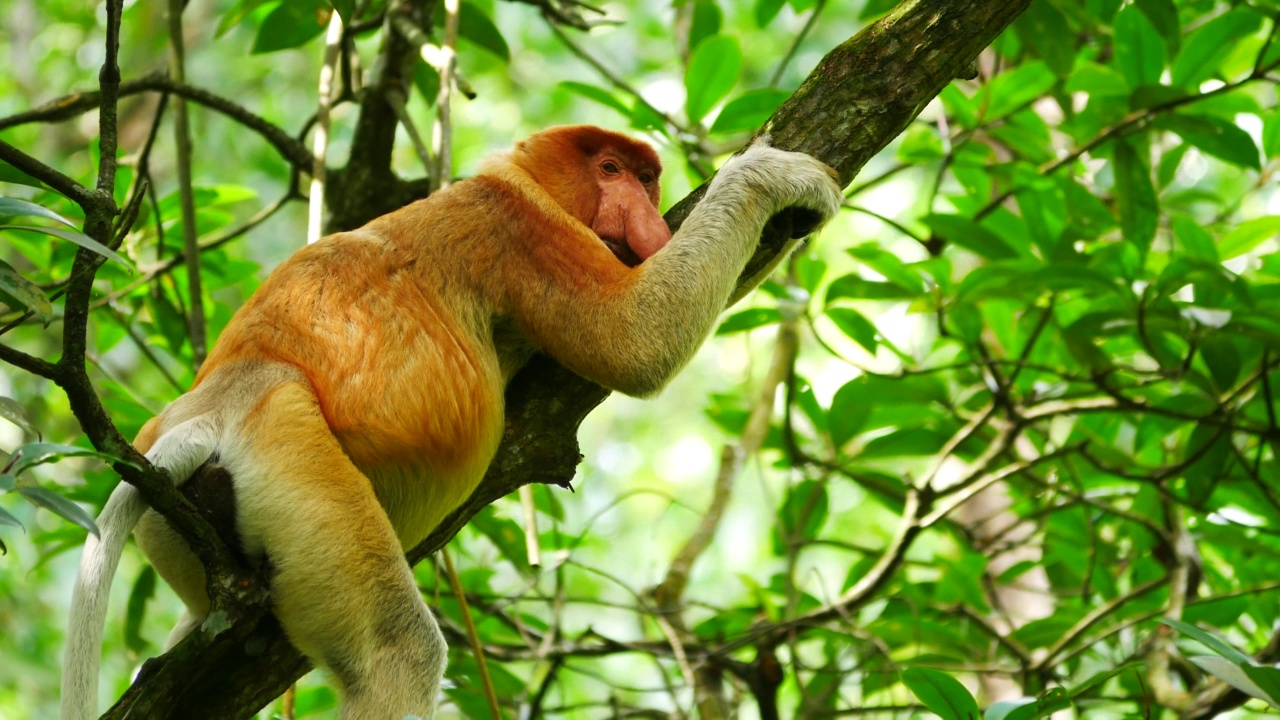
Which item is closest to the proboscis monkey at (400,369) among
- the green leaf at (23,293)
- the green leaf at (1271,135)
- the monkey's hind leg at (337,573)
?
the monkey's hind leg at (337,573)

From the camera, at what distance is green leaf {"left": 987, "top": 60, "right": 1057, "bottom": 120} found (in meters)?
4.51

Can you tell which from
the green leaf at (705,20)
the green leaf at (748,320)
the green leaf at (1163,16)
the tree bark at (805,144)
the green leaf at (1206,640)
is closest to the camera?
the green leaf at (1206,640)

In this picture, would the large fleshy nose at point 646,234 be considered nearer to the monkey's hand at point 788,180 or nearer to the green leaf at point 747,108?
the monkey's hand at point 788,180

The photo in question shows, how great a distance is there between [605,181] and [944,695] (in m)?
2.05

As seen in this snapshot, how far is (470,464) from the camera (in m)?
3.19

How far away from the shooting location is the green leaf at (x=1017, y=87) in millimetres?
4508

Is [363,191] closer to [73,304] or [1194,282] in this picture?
[73,304]

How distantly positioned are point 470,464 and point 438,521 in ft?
0.73

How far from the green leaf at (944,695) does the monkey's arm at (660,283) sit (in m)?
1.12

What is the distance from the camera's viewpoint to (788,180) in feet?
10.7

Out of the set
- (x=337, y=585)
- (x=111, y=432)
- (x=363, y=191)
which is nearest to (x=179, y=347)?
(x=363, y=191)

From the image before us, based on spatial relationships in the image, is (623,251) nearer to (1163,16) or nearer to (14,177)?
(14,177)

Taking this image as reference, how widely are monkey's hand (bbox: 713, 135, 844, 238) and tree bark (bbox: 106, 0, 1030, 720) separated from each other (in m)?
0.06

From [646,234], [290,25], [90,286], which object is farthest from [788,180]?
[290,25]
